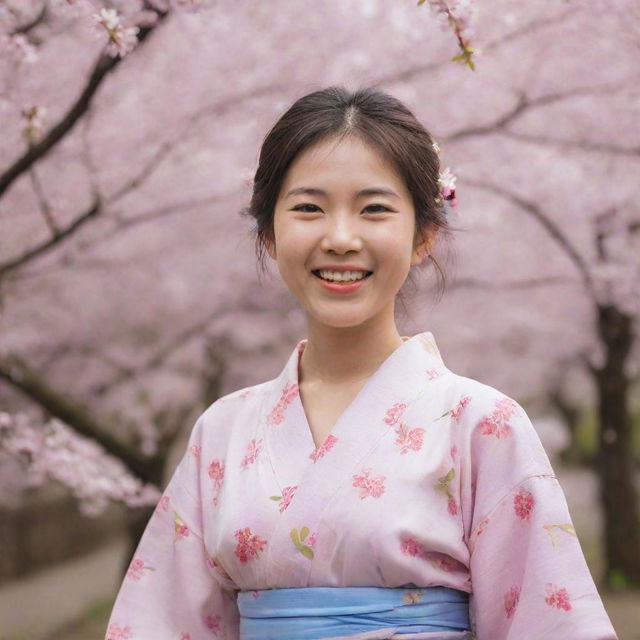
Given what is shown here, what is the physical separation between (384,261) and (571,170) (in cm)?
651

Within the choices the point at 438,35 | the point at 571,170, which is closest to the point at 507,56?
the point at 438,35

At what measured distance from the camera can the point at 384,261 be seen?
7.64ft

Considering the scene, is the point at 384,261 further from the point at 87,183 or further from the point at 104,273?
the point at 104,273

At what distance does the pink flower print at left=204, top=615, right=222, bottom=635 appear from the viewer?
2559mm

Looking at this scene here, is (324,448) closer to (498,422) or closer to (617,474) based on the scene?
(498,422)

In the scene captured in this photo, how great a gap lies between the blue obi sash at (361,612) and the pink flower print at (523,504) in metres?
0.21

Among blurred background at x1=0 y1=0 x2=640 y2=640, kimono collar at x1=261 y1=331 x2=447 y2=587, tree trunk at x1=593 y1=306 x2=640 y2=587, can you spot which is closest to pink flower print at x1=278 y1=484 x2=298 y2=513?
kimono collar at x1=261 y1=331 x2=447 y2=587

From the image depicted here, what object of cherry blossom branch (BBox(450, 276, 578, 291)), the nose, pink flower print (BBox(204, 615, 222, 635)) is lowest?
pink flower print (BBox(204, 615, 222, 635))

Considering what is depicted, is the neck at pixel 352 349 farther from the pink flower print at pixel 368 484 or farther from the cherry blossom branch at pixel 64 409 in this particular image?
the cherry blossom branch at pixel 64 409

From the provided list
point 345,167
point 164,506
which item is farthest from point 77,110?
point 345,167

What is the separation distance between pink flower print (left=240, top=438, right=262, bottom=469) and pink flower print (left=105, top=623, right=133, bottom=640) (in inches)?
18.8

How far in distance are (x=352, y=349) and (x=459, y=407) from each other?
0.31 m

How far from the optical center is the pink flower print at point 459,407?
2322 mm

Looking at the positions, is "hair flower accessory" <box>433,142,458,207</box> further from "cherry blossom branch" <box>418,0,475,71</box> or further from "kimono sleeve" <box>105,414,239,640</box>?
"kimono sleeve" <box>105,414,239,640</box>
